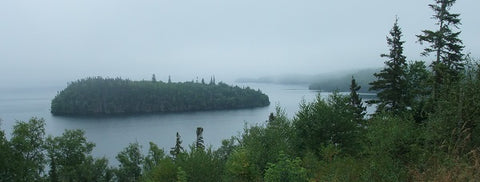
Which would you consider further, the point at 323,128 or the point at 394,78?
the point at 394,78

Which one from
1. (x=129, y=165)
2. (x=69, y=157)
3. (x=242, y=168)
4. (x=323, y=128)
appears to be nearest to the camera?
(x=242, y=168)

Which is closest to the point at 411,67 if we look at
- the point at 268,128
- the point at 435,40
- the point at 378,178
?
the point at 435,40

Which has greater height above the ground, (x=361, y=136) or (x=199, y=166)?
(x=361, y=136)

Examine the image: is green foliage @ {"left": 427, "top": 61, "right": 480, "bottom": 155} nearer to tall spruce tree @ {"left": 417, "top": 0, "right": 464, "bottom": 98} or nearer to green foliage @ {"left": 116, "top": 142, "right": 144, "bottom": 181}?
tall spruce tree @ {"left": 417, "top": 0, "right": 464, "bottom": 98}

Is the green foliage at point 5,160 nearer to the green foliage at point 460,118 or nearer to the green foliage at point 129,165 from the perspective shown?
the green foliage at point 129,165

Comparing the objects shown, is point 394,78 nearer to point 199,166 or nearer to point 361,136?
point 361,136

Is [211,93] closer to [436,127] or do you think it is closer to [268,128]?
[268,128]

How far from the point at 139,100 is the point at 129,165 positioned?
14078 cm

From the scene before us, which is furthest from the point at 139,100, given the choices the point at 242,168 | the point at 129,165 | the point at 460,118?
the point at 460,118

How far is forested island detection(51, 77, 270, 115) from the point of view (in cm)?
16538

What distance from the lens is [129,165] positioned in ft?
142

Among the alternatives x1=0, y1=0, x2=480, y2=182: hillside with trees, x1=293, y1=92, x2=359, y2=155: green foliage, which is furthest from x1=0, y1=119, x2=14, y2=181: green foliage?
x1=293, y1=92, x2=359, y2=155: green foliage

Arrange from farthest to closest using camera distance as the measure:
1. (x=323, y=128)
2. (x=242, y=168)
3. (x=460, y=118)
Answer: (x=323, y=128), (x=242, y=168), (x=460, y=118)

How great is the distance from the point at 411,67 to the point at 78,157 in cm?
3326
